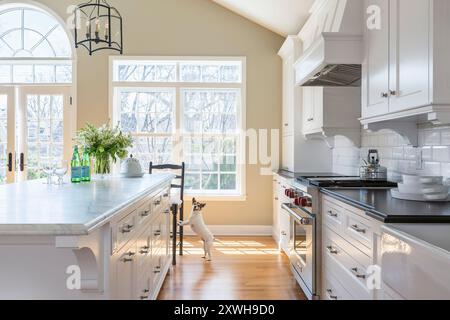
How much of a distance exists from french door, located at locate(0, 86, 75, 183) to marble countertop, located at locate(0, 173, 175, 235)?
331 cm

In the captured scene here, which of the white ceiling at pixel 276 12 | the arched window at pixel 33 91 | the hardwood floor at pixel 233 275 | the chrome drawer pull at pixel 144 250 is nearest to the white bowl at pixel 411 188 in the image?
the hardwood floor at pixel 233 275

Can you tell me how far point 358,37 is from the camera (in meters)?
2.74

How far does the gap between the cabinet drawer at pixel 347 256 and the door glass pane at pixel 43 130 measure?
4.10m

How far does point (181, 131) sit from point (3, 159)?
2.43 m

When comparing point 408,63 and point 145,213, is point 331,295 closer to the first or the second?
point 145,213

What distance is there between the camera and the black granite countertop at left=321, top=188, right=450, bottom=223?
1578mm

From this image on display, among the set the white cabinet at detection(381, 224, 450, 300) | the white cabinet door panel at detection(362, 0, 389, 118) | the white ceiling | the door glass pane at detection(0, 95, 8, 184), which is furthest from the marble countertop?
the door glass pane at detection(0, 95, 8, 184)

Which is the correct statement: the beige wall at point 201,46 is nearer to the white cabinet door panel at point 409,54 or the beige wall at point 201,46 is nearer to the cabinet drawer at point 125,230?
the white cabinet door panel at point 409,54

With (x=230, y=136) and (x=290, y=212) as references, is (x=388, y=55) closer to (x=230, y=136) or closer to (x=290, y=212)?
(x=290, y=212)

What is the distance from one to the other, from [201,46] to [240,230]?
2536 mm

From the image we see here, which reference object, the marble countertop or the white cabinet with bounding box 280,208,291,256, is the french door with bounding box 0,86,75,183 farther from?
the marble countertop

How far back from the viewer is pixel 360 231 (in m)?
1.98

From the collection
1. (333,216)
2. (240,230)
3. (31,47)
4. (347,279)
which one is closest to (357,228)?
(347,279)

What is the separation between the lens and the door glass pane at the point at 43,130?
5.39 meters
